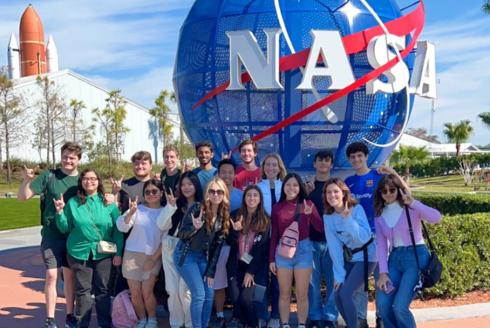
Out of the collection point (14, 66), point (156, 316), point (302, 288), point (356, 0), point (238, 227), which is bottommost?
point (156, 316)

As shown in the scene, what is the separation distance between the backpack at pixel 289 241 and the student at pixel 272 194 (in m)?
0.40

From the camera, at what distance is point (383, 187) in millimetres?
4285

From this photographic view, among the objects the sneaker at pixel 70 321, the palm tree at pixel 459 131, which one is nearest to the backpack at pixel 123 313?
the sneaker at pixel 70 321

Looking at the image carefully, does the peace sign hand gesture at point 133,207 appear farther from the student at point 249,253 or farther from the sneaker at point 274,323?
the sneaker at point 274,323

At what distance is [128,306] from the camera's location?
492cm

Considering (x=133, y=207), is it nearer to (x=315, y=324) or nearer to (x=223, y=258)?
(x=223, y=258)

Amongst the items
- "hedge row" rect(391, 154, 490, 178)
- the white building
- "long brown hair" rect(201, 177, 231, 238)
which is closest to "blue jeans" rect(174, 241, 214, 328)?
"long brown hair" rect(201, 177, 231, 238)

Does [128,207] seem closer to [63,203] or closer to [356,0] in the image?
[63,203]

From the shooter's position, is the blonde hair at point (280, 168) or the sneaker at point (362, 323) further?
the blonde hair at point (280, 168)

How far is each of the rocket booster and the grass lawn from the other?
115 feet

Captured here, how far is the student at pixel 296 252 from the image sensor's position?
15.2 feet

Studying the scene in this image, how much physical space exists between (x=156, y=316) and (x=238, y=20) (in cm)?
378

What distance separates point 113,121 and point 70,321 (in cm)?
3600

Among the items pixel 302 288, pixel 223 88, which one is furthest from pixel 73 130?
pixel 302 288
